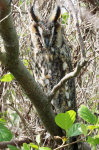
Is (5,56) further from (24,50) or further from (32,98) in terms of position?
(24,50)

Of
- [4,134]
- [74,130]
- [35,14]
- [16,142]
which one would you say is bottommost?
[16,142]

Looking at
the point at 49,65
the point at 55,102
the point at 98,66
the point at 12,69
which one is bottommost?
the point at 55,102

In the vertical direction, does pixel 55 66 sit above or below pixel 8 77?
below

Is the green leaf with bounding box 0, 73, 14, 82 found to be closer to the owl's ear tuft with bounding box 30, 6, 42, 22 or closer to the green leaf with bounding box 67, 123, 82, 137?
the green leaf with bounding box 67, 123, 82, 137

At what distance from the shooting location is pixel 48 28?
64.9 inches

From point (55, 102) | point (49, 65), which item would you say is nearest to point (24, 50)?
point (49, 65)

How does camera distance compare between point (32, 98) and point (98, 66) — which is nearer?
point (32, 98)

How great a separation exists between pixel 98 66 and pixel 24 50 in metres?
0.83

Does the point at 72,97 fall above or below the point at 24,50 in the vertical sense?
below

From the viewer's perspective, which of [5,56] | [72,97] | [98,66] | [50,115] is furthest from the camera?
[98,66]

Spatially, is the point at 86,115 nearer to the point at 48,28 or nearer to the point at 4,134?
the point at 4,134

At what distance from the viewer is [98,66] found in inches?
80.4

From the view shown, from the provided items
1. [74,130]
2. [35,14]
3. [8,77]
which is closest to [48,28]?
[35,14]

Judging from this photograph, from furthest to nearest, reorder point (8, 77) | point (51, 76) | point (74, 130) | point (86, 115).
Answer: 1. point (51, 76)
2. point (8, 77)
3. point (74, 130)
4. point (86, 115)
